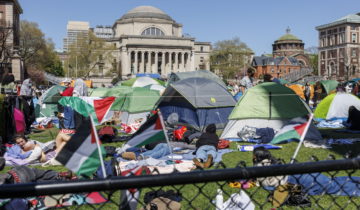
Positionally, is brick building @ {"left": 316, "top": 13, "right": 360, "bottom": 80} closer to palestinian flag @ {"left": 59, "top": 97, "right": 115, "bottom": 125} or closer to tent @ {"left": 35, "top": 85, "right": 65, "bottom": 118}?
tent @ {"left": 35, "top": 85, "right": 65, "bottom": 118}

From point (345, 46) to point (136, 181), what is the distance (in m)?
80.1

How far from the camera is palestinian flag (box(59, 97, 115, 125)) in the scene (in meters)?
9.68

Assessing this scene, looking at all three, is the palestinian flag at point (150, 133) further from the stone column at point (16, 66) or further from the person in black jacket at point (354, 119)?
the stone column at point (16, 66)

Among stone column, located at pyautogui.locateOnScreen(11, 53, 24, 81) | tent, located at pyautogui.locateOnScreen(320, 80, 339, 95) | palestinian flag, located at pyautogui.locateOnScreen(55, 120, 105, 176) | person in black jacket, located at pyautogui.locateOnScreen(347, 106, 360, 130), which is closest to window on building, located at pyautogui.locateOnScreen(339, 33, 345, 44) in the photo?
tent, located at pyautogui.locateOnScreen(320, 80, 339, 95)

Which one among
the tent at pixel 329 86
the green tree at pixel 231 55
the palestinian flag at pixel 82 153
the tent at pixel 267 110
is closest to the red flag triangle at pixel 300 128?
the palestinian flag at pixel 82 153

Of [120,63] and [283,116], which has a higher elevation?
[120,63]

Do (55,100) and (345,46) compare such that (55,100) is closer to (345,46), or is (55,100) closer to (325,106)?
(325,106)

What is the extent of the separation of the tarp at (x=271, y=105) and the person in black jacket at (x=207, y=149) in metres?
2.05

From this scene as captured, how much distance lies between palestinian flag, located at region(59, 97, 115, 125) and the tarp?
3.59 m

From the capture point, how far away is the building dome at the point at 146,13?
3625 inches

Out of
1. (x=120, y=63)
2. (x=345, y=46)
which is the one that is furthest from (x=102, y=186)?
(x=120, y=63)

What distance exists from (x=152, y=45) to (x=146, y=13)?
11777 millimetres

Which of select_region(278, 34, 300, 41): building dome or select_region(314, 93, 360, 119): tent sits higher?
select_region(278, 34, 300, 41): building dome

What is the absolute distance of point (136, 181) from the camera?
1904 mm
